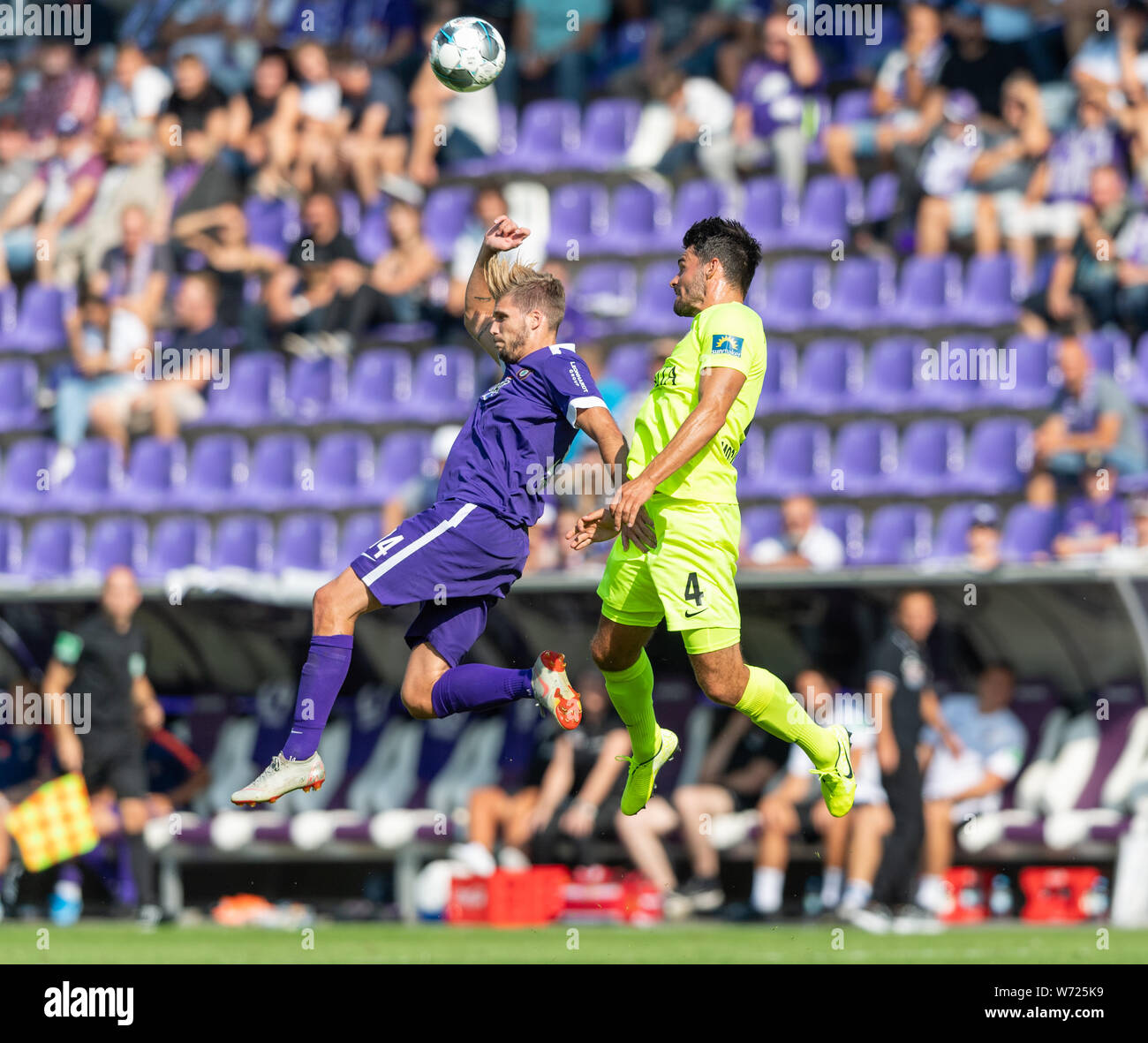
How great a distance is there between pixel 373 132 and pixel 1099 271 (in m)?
6.38

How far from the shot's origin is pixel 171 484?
1494 cm

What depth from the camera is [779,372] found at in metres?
14.1

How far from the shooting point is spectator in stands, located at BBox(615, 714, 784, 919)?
476 inches

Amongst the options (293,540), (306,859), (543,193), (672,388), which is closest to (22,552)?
(293,540)

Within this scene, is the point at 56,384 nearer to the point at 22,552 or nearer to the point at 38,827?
the point at 22,552

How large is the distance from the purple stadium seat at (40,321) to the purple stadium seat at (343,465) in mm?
3100

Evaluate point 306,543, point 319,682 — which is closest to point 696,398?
point 319,682

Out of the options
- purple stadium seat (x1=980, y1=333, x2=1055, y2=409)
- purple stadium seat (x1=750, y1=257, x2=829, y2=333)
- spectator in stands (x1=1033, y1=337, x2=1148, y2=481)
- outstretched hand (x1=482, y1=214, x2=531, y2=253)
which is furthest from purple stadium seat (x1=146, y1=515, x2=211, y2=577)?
outstretched hand (x1=482, y1=214, x2=531, y2=253)

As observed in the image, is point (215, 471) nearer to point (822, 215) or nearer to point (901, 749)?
point (822, 215)

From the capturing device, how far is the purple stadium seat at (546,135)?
16297 mm

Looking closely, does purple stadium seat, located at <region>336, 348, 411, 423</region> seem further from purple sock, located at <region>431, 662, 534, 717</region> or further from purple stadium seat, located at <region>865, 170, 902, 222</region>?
purple sock, located at <region>431, 662, 534, 717</region>

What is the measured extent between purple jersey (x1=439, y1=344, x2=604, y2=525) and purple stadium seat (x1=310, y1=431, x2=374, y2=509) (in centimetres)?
706
